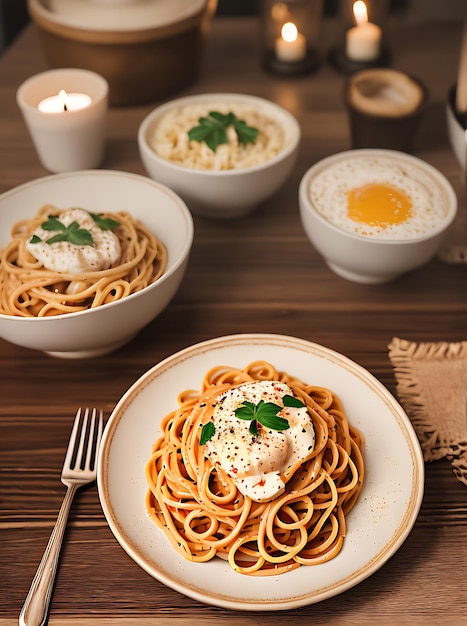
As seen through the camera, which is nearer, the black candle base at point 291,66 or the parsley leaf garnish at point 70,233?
the parsley leaf garnish at point 70,233

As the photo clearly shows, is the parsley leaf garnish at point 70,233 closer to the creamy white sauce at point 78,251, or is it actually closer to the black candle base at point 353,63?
the creamy white sauce at point 78,251

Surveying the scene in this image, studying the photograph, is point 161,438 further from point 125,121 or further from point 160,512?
point 125,121

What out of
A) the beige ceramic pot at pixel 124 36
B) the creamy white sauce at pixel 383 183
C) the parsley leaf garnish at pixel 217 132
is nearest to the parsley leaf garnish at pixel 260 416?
the creamy white sauce at pixel 383 183

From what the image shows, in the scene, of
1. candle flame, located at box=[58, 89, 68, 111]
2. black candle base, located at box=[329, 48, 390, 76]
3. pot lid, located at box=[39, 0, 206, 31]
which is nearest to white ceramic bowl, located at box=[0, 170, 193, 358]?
candle flame, located at box=[58, 89, 68, 111]

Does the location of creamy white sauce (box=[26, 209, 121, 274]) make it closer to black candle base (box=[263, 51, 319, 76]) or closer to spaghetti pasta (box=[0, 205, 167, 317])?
spaghetti pasta (box=[0, 205, 167, 317])

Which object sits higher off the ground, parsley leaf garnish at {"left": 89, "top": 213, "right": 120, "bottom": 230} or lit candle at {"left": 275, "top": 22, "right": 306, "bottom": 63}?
parsley leaf garnish at {"left": 89, "top": 213, "right": 120, "bottom": 230}

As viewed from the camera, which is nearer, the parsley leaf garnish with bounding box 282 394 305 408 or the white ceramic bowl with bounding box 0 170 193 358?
the parsley leaf garnish with bounding box 282 394 305 408
